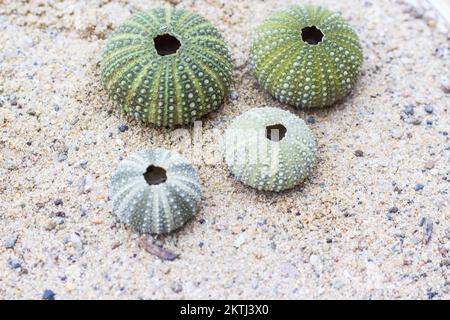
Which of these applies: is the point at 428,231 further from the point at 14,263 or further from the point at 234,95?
the point at 14,263

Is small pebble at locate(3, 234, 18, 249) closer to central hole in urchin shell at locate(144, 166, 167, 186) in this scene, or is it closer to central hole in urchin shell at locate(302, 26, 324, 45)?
central hole in urchin shell at locate(144, 166, 167, 186)

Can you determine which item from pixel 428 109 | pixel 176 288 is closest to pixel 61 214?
pixel 176 288

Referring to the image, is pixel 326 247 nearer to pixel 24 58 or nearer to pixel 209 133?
pixel 209 133

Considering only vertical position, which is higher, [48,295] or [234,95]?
[234,95]

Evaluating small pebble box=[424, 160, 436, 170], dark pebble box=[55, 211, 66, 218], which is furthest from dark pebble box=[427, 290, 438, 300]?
dark pebble box=[55, 211, 66, 218]

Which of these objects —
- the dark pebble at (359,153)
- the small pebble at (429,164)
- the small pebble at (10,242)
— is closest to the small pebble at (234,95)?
the dark pebble at (359,153)
